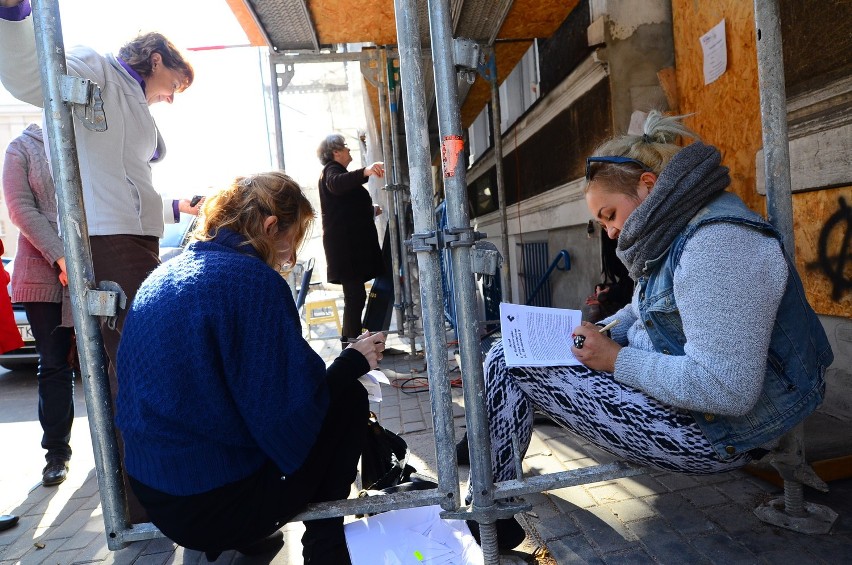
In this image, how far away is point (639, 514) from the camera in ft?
6.55

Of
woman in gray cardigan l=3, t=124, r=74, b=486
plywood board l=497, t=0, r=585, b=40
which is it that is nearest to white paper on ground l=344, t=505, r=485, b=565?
woman in gray cardigan l=3, t=124, r=74, b=486

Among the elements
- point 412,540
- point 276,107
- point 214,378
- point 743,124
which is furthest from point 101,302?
point 276,107

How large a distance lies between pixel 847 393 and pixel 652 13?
8.64ft

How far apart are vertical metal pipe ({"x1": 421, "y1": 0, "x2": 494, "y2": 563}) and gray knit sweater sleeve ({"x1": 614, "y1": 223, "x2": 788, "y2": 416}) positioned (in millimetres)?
481

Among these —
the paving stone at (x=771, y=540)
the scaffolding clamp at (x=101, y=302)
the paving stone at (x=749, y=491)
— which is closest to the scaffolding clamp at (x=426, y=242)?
the scaffolding clamp at (x=101, y=302)

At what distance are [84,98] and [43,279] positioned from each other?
168cm

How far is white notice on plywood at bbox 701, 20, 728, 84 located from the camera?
3102mm

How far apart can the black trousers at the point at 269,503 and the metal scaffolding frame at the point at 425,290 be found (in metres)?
0.09

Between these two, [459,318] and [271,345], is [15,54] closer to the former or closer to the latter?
[271,345]

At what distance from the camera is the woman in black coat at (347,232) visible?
4727 mm

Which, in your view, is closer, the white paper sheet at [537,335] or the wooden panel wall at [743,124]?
the white paper sheet at [537,335]

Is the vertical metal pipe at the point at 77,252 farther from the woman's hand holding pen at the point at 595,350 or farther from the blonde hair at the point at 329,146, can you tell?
the blonde hair at the point at 329,146

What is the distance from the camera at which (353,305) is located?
4848mm

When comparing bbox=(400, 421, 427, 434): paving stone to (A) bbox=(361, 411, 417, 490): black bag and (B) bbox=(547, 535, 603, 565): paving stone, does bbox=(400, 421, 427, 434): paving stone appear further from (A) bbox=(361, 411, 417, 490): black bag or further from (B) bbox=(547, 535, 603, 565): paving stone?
(B) bbox=(547, 535, 603, 565): paving stone
